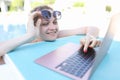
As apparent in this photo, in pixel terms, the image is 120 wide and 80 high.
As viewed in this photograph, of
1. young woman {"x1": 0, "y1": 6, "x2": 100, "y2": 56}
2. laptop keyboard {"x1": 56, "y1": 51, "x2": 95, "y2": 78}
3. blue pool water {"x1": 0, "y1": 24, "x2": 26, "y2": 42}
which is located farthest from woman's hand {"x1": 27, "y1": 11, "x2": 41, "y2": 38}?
blue pool water {"x1": 0, "y1": 24, "x2": 26, "y2": 42}

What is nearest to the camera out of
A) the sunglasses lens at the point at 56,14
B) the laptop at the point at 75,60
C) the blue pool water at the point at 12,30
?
the laptop at the point at 75,60

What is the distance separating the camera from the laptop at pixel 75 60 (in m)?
0.54

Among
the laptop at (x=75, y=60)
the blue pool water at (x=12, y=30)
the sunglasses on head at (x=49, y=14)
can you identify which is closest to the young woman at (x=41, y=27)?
the sunglasses on head at (x=49, y=14)

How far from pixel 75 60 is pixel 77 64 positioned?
0.04 meters

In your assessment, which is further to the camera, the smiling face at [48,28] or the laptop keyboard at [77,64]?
the smiling face at [48,28]

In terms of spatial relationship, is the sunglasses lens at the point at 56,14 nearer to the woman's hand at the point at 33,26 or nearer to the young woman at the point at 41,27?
the young woman at the point at 41,27

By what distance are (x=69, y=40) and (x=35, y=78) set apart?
1.59ft

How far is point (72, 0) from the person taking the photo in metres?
3.41

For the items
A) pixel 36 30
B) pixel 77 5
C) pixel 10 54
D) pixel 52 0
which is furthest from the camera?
pixel 77 5

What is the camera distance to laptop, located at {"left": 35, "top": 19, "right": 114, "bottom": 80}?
0.54 meters

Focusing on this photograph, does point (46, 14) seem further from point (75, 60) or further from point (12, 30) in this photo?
point (12, 30)

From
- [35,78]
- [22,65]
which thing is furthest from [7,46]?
[35,78]

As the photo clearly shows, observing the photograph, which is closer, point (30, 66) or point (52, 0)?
point (30, 66)

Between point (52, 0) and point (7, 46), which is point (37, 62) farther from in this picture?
point (52, 0)
